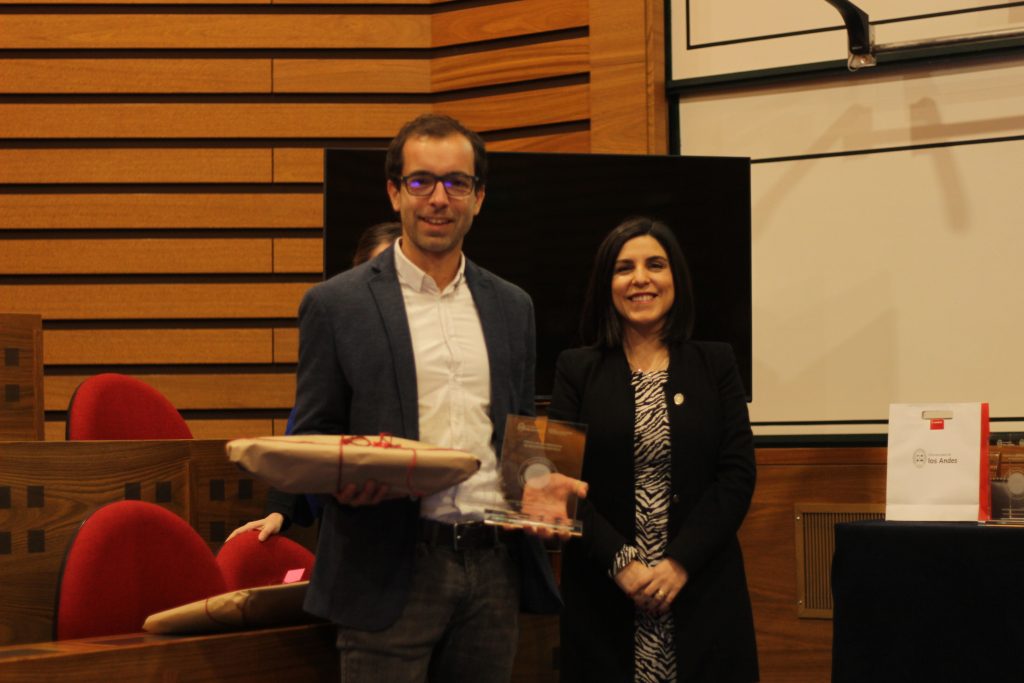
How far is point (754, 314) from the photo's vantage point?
4.24 meters

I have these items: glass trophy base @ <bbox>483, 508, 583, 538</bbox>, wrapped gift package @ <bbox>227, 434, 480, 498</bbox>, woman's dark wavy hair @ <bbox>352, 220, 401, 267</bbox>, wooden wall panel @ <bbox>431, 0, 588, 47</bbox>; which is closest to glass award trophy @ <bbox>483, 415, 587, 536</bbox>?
glass trophy base @ <bbox>483, 508, 583, 538</bbox>

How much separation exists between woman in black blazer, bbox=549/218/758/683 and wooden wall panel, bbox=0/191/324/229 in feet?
7.37

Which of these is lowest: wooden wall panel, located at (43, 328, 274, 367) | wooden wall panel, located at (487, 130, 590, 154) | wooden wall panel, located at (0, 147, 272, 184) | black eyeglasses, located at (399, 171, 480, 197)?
wooden wall panel, located at (43, 328, 274, 367)

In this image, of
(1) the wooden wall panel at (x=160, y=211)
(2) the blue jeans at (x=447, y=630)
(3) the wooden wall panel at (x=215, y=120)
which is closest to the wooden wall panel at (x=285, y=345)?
(1) the wooden wall panel at (x=160, y=211)

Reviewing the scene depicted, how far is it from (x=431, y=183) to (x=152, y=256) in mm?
2922

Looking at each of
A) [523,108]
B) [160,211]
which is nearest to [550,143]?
[523,108]

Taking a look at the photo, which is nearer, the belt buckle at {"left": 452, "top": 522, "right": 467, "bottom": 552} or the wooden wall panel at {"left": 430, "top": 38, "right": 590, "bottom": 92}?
the belt buckle at {"left": 452, "top": 522, "right": 467, "bottom": 552}

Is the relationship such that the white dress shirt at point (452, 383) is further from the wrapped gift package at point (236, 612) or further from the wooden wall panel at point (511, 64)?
the wooden wall panel at point (511, 64)

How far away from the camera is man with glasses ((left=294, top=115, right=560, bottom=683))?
1.96 meters

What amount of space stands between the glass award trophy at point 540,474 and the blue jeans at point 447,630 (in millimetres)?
68

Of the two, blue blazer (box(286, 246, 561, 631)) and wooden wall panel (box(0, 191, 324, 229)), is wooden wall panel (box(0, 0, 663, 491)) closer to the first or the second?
wooden wall panel (box(0, 191, 324, 229))

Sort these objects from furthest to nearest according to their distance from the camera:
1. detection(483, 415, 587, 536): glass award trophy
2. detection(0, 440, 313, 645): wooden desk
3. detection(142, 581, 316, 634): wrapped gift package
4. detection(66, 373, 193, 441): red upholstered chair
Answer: detection(66, 373, 193, 441): red upholstered chair
detection(0, 440, 313, 645): wooden desk
detection(142, 581, 316, 634): wrapped gift package
detection(483, 415, 587, 536): glass award trophy

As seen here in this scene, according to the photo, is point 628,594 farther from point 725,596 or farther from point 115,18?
point 115,18

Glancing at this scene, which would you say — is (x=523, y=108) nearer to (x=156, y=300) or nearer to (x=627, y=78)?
(x=627, y=78)
